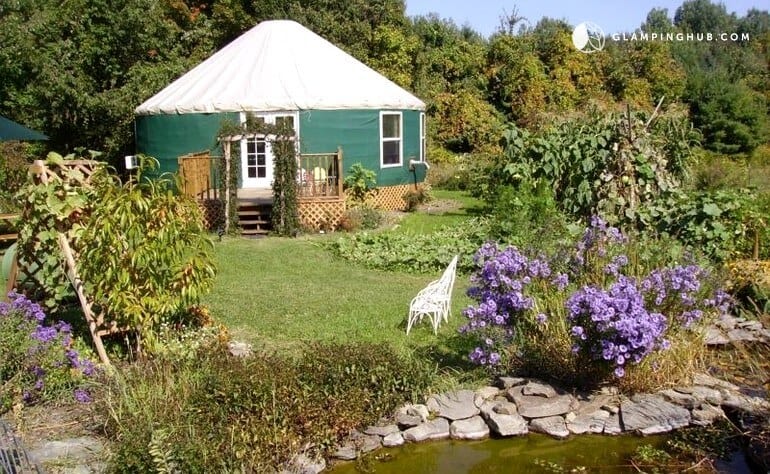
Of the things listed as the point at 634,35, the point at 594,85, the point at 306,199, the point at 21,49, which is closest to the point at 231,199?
the point at 306,199

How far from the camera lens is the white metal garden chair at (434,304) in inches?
257

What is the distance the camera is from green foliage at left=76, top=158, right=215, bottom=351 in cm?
527

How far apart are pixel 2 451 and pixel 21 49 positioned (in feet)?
59.0

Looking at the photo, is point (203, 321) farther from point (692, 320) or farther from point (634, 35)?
point (634, 35)

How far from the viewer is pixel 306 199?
42.7 ft

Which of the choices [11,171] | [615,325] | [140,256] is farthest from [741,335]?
[11,171]

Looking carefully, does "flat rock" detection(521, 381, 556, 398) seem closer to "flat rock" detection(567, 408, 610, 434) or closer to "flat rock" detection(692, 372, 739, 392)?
"flat rock" detection(567, 408, 610, 434)

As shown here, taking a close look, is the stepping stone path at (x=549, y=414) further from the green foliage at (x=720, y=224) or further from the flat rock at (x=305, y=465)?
the green foliage at (x=720, y=224)

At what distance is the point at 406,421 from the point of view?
4.86m

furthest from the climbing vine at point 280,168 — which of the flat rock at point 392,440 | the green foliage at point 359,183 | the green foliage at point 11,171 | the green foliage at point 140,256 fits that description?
the flat rock at point 392,440

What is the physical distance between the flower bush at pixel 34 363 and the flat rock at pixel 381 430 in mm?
1781

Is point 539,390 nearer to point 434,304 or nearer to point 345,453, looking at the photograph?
point 345,453

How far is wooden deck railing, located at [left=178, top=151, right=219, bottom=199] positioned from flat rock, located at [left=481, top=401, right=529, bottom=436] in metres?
8.80

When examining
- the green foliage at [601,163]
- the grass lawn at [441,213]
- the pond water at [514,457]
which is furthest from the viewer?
the grass lawn at [441,213]
